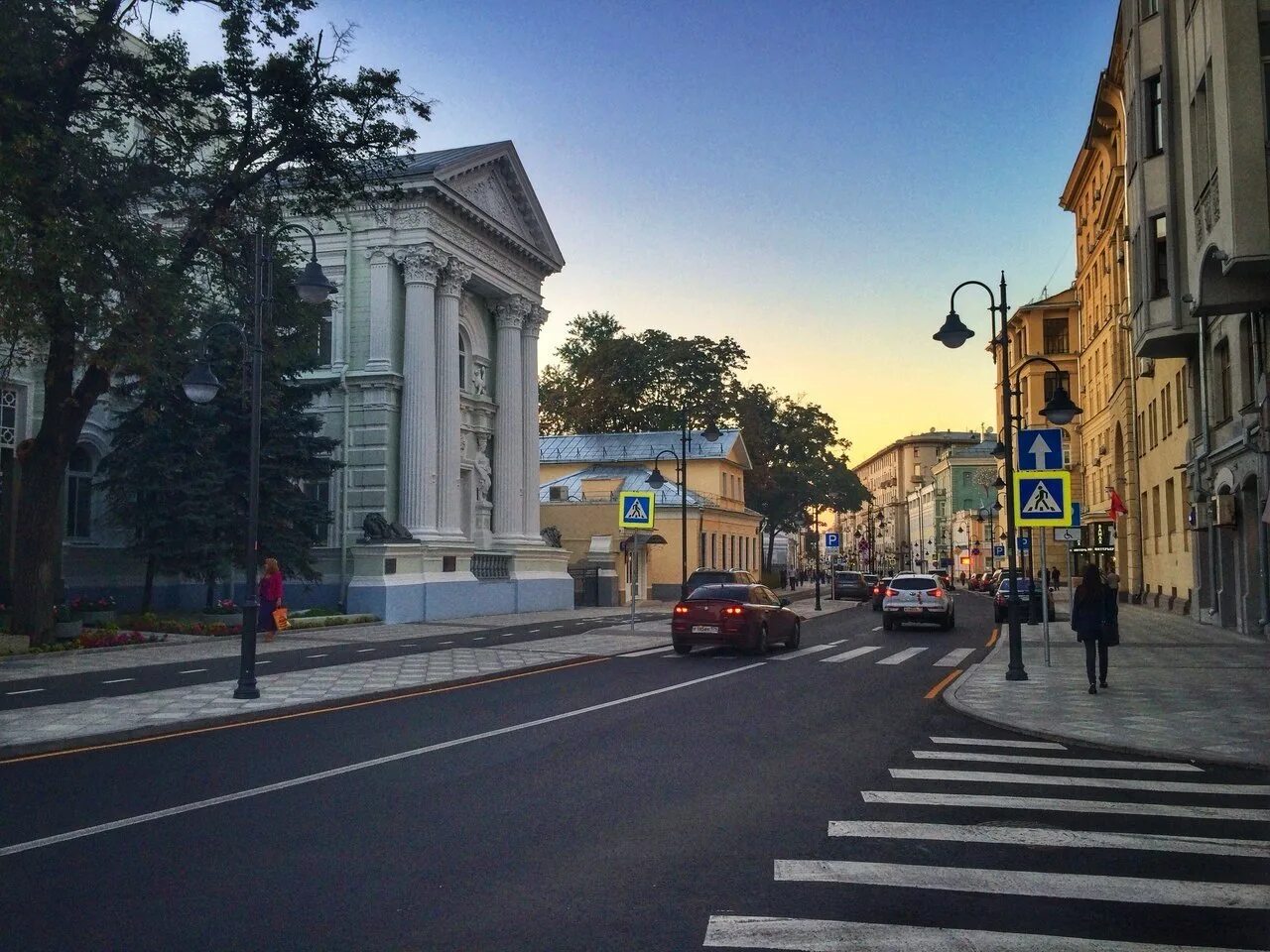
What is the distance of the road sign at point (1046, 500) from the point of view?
17.8 m

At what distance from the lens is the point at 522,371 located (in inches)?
1836

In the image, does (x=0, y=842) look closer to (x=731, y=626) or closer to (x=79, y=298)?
(x=79, y=298)

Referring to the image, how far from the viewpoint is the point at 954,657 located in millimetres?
23078

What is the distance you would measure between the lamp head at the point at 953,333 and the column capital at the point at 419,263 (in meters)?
23.2

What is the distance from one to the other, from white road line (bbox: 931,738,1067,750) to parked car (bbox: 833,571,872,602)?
49.7 m

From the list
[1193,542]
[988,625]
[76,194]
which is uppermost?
[76,194]

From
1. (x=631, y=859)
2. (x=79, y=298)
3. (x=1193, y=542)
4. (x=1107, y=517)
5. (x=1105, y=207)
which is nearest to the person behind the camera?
(x=631, y=859)

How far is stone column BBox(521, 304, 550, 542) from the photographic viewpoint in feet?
151

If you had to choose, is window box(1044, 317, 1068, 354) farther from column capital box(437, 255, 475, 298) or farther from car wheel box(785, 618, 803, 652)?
car wheel box(785, 618, 803, 652)

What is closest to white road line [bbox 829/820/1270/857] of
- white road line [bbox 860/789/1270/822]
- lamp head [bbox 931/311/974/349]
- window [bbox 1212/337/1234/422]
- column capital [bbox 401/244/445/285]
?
white road line [bbox 860/789/1270/822]

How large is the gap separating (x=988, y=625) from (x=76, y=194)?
28451 mm

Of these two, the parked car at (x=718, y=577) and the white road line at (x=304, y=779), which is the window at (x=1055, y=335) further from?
the white road line at (x=304, y=779)

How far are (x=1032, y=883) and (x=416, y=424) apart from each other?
110ft

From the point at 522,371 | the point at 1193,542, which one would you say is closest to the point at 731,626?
the point at 1193,542
